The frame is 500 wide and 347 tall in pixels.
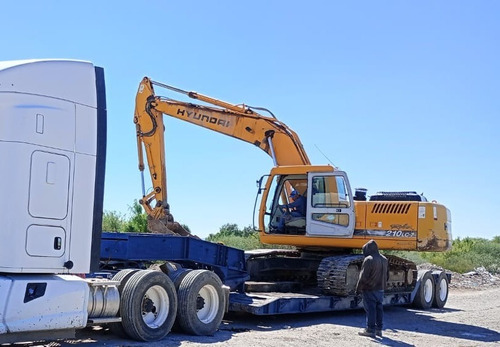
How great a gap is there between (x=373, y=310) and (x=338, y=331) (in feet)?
2.65

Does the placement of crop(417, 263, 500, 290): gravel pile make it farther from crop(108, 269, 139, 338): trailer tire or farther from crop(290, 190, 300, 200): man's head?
crop(108, 269, 139, 338): trailer tire

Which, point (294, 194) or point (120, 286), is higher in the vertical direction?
point (294, 194)

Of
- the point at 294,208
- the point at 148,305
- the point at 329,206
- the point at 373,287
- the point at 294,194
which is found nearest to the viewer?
the point at 148,305

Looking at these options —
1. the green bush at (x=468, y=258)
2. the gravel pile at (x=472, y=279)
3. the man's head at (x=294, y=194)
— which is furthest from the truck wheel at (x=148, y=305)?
the green bush at (x=468, y=258)

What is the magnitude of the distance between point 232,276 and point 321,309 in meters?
2.13

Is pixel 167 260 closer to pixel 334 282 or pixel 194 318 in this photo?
pixel 194 318

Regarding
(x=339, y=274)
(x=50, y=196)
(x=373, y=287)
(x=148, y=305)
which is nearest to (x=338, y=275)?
(x=339, y=274)

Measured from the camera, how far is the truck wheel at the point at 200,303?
10.3 meters

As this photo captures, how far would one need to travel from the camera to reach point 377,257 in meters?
12.0

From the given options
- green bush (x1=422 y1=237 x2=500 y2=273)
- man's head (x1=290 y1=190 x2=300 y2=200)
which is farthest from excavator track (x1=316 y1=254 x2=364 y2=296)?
green bush (x1=422 y1=237 x2=500 y2=273)

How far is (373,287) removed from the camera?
11836mm

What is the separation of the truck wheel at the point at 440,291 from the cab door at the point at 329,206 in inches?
198

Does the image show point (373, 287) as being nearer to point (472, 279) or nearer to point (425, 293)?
point (425, 293)

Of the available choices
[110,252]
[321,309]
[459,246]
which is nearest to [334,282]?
[321,309]
